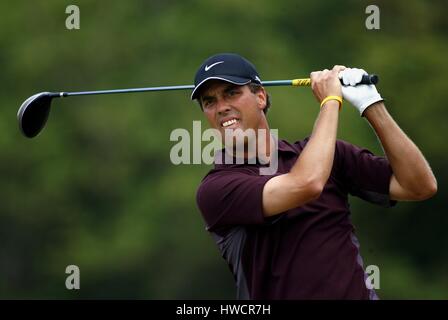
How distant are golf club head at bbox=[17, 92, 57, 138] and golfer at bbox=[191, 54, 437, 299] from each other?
1.03 metres

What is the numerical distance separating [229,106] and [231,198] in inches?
14.8

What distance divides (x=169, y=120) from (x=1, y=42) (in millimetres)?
2274

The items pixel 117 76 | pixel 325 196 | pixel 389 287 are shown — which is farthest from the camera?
pixel 117 76

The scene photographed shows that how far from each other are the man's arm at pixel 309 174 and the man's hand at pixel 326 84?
0.05 m

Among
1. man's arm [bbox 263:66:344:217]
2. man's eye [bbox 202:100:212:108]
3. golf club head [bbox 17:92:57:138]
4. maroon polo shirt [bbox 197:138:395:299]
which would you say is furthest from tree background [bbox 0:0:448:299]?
man's arm [bbox 263:66:344:217]

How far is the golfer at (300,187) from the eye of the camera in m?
3.49

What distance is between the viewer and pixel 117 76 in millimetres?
11484

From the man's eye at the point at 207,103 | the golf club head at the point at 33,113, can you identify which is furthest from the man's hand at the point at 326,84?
the golf club head at the point at 33,113

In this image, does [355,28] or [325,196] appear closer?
[325,196]

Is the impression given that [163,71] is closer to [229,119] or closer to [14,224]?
[14,224]

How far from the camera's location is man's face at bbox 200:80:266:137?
3840 millimetres

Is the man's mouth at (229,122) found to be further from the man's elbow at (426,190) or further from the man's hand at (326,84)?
the man's elbow at (426,190)
